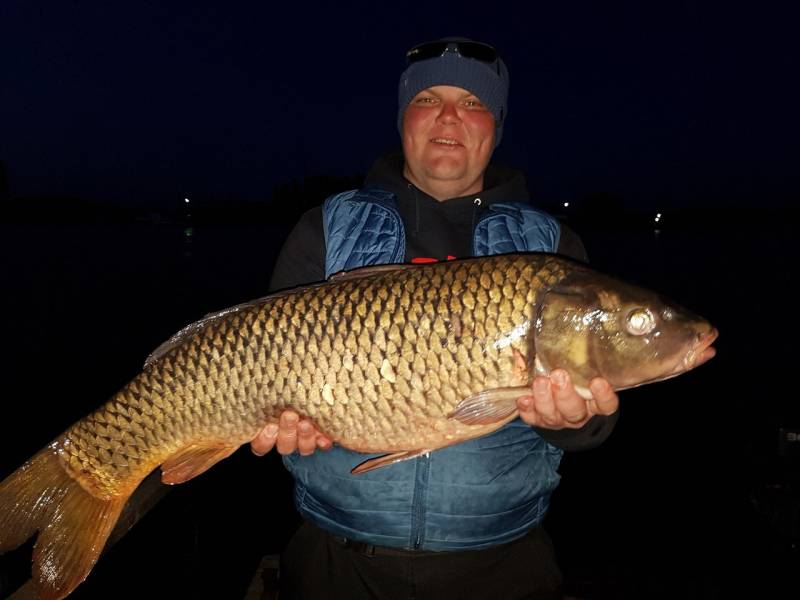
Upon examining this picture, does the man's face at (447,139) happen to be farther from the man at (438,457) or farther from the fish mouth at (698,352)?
the fish mouth at (698,352)

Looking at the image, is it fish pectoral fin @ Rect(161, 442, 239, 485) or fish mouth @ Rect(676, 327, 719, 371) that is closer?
fish mouth @ Rect(676, 327, 719, 371)

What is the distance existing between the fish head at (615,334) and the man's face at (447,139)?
695mm

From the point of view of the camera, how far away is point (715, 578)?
3355mm

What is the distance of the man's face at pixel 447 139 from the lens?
2.03 m

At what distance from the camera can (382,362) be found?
1.52 meters

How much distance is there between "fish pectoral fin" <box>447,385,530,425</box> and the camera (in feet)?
4.84

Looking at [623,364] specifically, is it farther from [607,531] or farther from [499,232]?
[607,531]

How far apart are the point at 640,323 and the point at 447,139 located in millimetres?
925

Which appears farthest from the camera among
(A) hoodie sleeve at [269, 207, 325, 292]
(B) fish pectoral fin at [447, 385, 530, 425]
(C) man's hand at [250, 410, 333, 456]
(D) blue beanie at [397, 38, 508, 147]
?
(D) blue beanie at [397, 38, 508, 147]

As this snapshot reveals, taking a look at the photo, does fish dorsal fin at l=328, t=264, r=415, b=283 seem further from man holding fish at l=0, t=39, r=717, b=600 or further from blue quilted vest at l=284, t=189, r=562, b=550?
blue quilted vest at l=284, t=189, r=562, b=550

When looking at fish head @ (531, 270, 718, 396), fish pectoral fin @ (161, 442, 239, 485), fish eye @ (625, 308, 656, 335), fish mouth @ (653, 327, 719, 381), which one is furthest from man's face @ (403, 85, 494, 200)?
fish pectoral fin @ (161, 442, 239, 485)

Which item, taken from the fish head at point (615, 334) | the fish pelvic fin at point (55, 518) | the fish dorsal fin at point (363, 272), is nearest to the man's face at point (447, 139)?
the fish dorsal fin at point (363, 272)

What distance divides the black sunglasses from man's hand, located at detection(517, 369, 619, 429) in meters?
1.29

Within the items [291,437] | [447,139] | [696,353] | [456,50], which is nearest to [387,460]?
[291,437]
